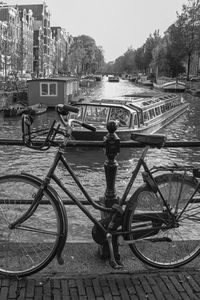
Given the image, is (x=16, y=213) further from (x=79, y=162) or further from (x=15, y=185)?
(x=79, y=162)

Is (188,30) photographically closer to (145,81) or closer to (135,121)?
(145,81)

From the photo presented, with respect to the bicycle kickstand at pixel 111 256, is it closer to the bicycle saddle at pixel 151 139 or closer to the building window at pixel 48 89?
the bicycle saddle at pixel 151 139

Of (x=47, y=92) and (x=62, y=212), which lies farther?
(x=47, y=92)

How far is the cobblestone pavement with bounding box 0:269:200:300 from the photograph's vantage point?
2914 millimetres

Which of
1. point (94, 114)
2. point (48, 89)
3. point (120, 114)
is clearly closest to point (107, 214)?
point (120, 114)

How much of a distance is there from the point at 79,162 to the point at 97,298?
12.9 metres

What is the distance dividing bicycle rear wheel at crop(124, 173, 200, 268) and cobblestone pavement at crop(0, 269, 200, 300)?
0.66ft

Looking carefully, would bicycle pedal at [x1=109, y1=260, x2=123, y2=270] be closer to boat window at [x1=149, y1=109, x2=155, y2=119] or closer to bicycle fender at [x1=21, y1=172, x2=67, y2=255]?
bicycle fender at [x1=21, y1=172, x2=67, y2=255]

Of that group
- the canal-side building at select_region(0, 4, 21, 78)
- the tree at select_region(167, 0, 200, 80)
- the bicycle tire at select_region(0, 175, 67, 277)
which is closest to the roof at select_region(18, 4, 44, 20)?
the canal-side building at select_region(0, 4, 21, 78)

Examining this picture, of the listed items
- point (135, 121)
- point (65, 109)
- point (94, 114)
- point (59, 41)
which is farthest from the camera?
point (59, 41)

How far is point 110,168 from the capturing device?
11.0 feet

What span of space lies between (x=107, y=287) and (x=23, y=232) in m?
0.80

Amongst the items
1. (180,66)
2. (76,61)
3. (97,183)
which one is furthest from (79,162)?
(76,61)

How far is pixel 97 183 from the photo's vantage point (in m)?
12.5
